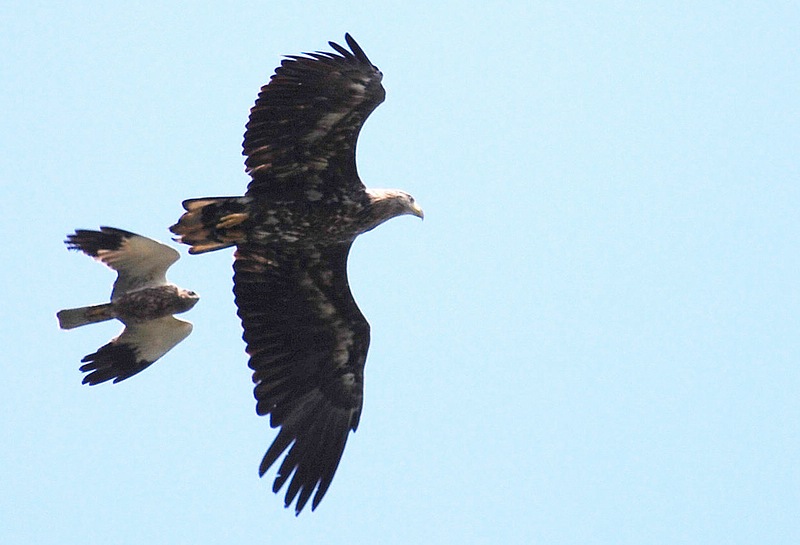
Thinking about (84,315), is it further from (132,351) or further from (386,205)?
(386,205)

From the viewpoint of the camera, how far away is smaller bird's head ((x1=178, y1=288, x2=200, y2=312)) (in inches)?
655

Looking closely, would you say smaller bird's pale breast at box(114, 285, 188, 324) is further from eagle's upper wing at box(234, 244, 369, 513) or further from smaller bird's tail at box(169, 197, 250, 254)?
smaller bird's tail at box(169, 197, 250, 254)

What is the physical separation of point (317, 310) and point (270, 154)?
5.67ft

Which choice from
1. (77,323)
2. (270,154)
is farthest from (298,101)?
(77,323)

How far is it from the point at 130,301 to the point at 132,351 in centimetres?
55

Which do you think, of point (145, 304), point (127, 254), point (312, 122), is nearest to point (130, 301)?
point (145, 304)

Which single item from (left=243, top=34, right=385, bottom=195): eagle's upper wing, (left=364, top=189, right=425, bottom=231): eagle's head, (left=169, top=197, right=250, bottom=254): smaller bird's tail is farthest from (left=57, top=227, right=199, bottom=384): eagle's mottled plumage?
(left=364, top=189, right=425, bottom=231): eagle's head

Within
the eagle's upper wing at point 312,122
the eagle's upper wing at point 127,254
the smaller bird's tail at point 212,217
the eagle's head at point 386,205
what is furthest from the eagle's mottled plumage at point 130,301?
the eagle's head at point 386,205

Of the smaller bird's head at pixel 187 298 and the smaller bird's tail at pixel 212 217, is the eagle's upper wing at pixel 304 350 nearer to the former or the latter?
the smaller bird's tail at pixel 212 217

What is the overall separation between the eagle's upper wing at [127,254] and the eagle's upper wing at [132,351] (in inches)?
15.7

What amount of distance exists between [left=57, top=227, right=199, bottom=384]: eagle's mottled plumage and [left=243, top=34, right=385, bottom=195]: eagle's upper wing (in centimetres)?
140

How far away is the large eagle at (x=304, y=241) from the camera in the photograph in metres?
15.6

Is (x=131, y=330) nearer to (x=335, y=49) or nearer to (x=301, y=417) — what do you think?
(x=301, y=417)

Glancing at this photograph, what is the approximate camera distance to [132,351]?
16.7 meters
